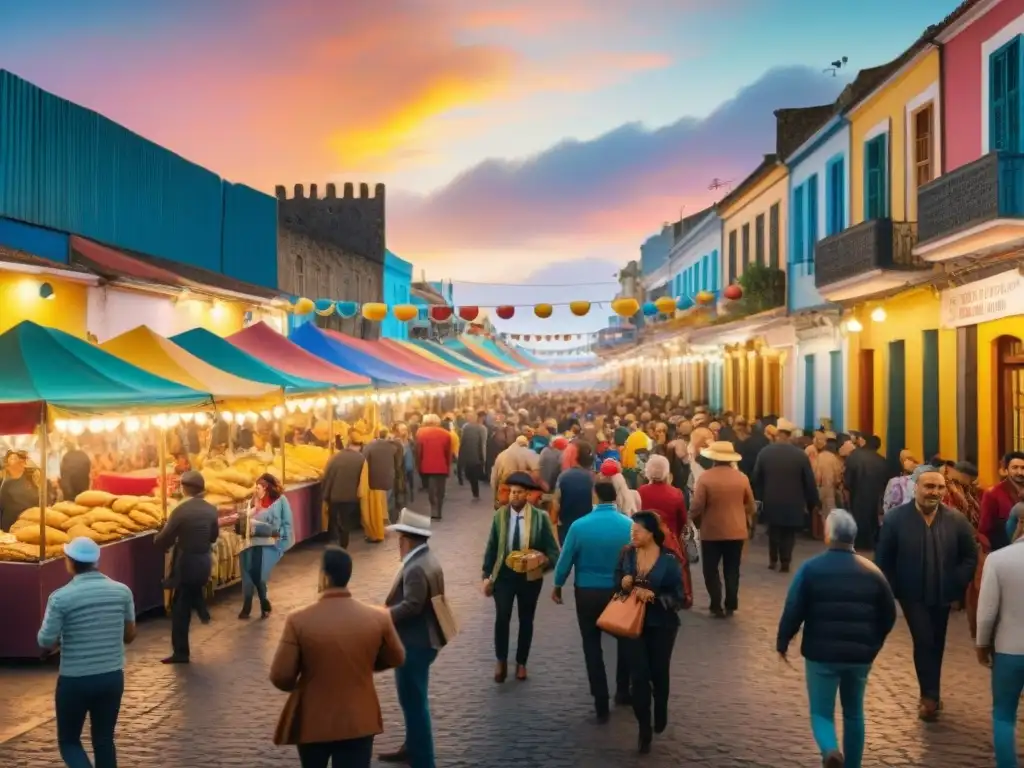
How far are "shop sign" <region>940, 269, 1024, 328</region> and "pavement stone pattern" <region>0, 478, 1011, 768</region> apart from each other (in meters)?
4.54

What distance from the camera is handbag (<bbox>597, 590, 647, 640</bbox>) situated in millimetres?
7559

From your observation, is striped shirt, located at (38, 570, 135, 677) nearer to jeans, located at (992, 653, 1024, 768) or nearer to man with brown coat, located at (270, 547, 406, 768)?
man with brown coat, located at (270, 547, 406, 768)

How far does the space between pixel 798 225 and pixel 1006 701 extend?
21.6 metres

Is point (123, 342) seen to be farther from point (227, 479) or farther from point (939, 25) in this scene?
point (939, 25)

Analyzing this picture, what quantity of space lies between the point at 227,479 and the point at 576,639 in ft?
20.9

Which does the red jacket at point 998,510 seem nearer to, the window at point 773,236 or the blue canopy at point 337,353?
the blue canopy at point 337,353

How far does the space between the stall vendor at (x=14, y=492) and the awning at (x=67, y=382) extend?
1.70 m

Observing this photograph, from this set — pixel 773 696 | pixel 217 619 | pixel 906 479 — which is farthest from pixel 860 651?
pixel 217 619

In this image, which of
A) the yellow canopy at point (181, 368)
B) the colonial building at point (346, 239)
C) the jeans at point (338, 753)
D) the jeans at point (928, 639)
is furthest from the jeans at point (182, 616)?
the colonial building at point (346, 239)

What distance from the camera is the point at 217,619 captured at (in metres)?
12.1

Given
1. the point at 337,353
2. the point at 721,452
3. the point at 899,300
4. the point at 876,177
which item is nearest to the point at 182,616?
the point at 721,452

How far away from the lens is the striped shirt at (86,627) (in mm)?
6391

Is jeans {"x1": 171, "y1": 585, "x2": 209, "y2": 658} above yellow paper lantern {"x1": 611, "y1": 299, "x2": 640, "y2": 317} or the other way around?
the other way around

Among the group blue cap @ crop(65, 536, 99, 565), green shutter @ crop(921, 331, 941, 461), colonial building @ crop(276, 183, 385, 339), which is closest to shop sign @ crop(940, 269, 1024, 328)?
green shutter @ crop(921, 331, 941, 461)
